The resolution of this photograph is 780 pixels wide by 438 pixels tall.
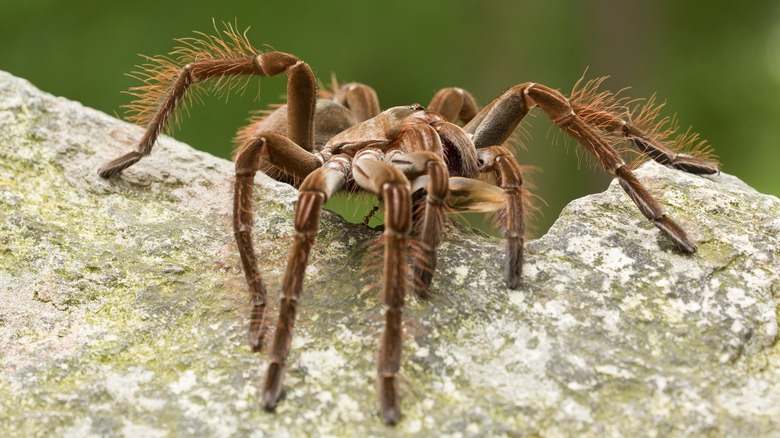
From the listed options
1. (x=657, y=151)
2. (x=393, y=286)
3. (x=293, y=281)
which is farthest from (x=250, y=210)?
(x=657, y=151)

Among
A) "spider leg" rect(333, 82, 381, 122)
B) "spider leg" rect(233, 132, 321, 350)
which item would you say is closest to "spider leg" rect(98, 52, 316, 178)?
"spider leg" rect(233, 132, 321, 350)

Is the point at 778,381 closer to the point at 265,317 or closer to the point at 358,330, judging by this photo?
the point at 358,330

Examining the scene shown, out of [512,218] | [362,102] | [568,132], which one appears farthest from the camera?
[362,102]

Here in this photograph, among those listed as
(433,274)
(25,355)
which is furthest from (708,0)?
(25,355)

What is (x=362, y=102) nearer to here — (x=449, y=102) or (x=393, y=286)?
(x=449, y=102)

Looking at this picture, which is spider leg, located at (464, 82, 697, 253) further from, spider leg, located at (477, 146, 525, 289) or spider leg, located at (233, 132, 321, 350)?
spider leg, located at (233, 132, 321, 350)
